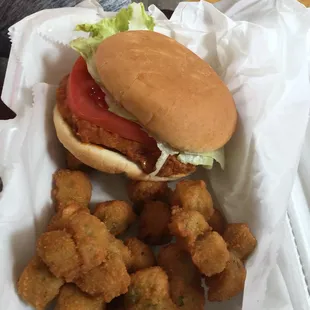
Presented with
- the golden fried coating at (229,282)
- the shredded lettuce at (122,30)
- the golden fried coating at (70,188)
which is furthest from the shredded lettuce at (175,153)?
the golden fried coating at (229,282)

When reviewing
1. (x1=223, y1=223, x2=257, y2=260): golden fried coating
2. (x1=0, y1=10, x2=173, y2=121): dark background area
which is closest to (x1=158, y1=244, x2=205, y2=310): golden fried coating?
(x1=223, y1=223, x2=257, y2=260): golden fried coating

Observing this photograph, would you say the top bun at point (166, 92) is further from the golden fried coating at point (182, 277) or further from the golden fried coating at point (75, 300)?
the golden fried coating at point (75, 300)

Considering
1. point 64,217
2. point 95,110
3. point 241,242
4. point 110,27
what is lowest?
point 241,242

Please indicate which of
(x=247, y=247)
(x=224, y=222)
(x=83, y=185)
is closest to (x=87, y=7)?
(x=83, y=185)

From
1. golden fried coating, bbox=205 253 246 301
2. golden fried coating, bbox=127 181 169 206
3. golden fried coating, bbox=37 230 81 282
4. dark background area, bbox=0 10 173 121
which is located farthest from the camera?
dark background area, bbox=0 10 173 121

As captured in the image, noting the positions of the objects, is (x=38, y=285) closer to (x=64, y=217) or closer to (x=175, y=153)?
(x=64, y=217)

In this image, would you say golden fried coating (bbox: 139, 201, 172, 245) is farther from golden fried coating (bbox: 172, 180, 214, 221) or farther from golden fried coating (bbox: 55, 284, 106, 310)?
golden fried coating (bbox: 55, 284, 106, 310)

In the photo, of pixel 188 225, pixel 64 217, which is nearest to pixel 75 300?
pixel 64 217
